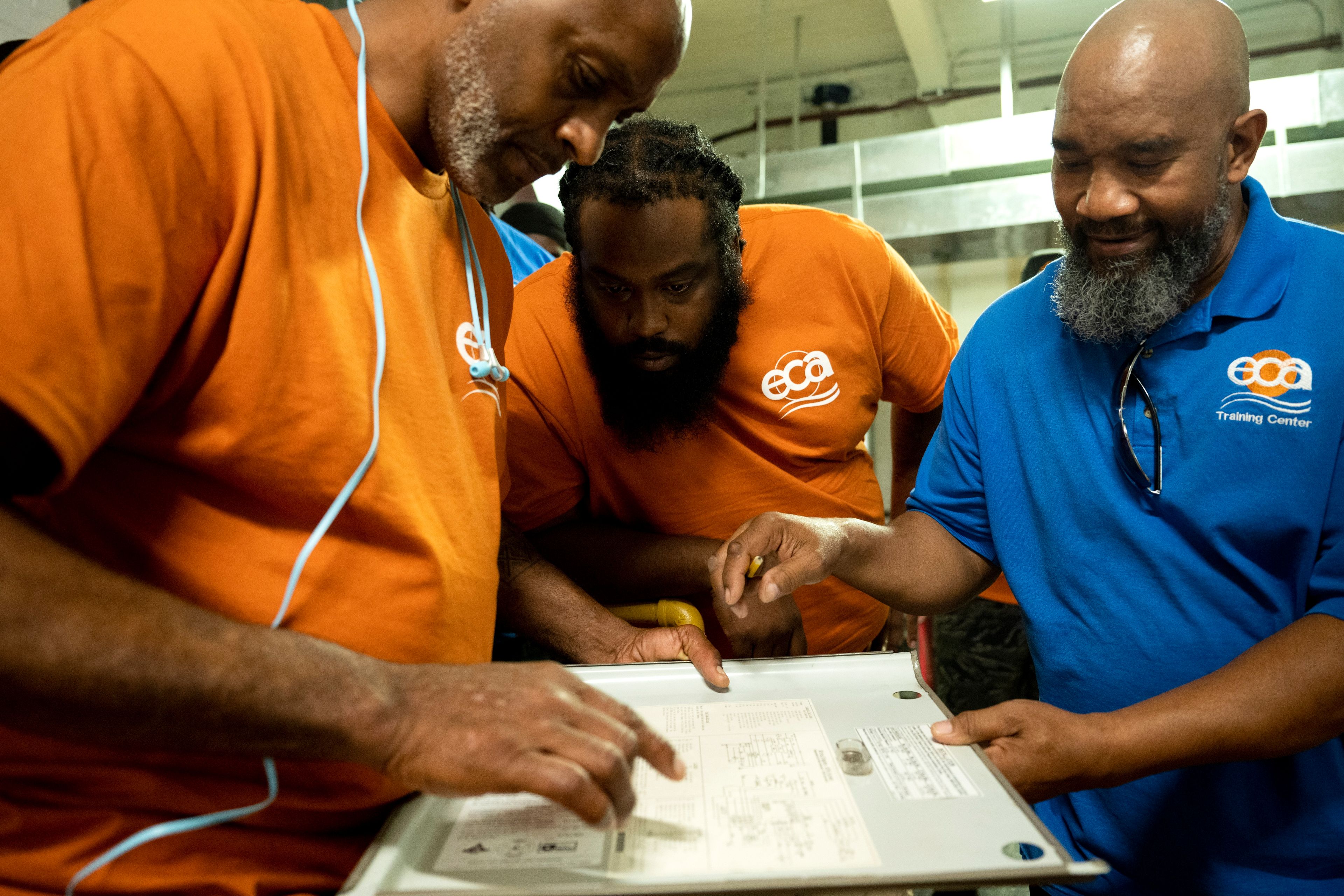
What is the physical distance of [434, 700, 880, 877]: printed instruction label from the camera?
702mm

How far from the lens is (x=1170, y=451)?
115 cm

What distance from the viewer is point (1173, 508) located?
1.13 m

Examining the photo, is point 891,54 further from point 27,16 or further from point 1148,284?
point 27,16

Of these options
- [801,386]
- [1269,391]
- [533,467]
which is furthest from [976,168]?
[1269,391]

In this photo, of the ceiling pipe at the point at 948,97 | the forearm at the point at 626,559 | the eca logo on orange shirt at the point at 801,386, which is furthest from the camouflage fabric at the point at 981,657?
the ceiling pipe at the point at 948,97

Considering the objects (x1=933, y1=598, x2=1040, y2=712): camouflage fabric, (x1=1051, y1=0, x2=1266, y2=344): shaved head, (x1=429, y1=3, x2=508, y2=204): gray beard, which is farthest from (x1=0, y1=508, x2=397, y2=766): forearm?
(x1=933, y1=598, x2=1040, y2=712): camouflage fabric

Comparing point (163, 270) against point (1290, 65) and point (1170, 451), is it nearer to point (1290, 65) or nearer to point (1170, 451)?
point (1170, 451)

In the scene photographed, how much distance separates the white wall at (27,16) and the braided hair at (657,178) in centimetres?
97

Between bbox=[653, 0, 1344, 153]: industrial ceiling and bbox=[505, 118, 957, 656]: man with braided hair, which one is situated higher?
bbox=[653, 0, 1344, 153]: industrial ceiling

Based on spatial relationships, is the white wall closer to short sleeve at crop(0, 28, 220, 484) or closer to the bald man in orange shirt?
the bald man in orange shirt

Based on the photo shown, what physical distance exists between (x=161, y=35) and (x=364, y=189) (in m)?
0.23

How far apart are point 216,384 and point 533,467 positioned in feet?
3.43

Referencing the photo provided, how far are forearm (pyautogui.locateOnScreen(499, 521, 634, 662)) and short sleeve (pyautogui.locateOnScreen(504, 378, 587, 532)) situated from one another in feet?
0.87

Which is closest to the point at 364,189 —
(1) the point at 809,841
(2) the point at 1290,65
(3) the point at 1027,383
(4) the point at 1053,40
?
(1) the point at 809,841
